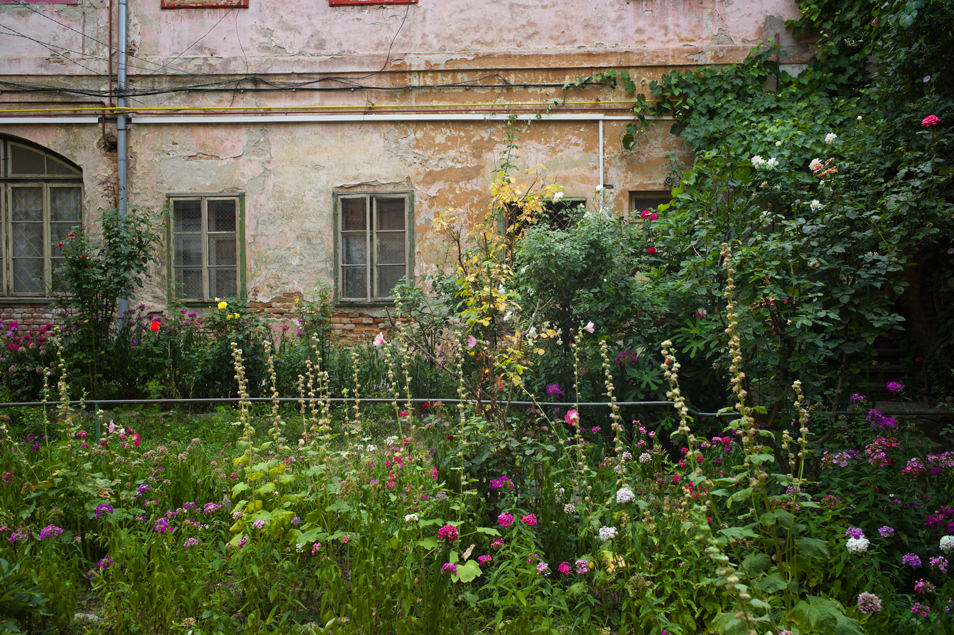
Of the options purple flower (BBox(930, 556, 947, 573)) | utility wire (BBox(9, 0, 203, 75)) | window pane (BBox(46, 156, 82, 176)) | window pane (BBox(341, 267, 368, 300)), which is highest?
utility wire (BBox(9, 0, 203, 75))

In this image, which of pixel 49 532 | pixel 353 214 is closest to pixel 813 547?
pixel 49 532

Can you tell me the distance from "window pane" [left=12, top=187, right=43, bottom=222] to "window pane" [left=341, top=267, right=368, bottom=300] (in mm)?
4225

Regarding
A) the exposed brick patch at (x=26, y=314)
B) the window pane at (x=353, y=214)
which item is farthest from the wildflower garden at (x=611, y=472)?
the exposed brick patch at (x=26, y=314)

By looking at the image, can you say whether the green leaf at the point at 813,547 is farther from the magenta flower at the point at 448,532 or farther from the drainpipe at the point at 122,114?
the drainpipe at the point at 122,114

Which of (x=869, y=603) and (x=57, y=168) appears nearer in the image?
(x=869, y=603)

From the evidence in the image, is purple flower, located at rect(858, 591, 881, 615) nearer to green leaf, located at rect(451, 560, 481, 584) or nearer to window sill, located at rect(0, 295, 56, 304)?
green leaf, located at rect(451, 560, 481, 584)

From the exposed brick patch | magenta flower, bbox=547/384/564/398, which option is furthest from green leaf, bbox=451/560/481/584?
the exposed brick patch

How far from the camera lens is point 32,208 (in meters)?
8.66

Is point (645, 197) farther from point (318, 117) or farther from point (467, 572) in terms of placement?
point (467, 572)

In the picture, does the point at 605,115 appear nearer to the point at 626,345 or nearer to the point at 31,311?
the point at 626,345

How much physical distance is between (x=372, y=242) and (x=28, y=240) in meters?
4.64

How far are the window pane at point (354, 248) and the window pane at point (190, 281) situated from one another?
1.93 meters

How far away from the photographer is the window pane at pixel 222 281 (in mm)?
8445

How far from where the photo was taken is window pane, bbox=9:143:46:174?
864 centimetres
